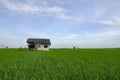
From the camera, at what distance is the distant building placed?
57.2 m

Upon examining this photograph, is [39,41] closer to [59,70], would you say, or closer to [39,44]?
[39,44]

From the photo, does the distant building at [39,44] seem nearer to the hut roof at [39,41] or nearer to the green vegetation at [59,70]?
the hut roof at [39,41]

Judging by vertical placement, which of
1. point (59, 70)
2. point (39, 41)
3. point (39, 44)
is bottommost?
point (59, 70)

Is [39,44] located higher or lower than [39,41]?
lower

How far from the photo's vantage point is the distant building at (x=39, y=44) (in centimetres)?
5724

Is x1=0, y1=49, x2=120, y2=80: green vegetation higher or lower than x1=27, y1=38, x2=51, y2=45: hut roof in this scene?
lower

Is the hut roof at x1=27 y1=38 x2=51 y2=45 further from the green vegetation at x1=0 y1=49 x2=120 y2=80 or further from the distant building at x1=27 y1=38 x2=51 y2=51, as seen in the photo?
the green vegetation at x1=0 y1=49 x2=120 y2=80

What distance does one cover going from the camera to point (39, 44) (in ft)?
189

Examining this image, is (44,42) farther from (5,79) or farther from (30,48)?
(5,79)

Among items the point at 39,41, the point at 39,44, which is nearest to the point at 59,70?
the point at 39,44

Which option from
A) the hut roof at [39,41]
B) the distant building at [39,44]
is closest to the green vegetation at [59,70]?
the distant building at [39,44]

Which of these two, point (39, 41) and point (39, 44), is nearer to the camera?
point (39, 44)

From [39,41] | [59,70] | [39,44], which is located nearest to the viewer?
[59,70]

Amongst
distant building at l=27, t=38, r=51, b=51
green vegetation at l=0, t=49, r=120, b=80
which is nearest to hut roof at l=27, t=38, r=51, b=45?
distant building at l=27, t=38, r=51, b=51
